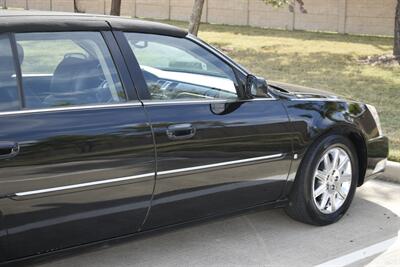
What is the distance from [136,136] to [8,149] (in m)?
0.78

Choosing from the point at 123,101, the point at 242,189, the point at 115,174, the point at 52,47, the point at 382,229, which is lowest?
the point at 382,229

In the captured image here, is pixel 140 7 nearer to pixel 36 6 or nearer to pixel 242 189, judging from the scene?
pixel 36 6

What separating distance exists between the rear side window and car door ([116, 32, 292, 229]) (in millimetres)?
734

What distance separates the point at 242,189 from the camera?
428 cm

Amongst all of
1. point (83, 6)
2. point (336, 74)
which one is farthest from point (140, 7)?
point (336, 74)

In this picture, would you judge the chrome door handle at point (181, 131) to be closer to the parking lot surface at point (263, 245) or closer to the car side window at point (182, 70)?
the car side window at point (182, 70)

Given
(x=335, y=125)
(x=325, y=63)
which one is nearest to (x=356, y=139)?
(x=335, y=125)

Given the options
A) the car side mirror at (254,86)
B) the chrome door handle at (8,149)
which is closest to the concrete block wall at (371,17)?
the car side mirror at (254,86)

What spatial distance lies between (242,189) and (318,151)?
0.77 m

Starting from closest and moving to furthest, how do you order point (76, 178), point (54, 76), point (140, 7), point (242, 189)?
point (76, 178)
point (54, 76)
point (242, 189)
point (140, 7)

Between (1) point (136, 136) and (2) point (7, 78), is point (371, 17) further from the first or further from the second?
(2) point (7, 78)

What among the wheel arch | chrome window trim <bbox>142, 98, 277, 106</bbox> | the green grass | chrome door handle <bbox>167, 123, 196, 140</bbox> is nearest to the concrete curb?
the green grass

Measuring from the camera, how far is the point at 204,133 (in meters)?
3.96

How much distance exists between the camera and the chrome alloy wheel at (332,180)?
15.7ft
